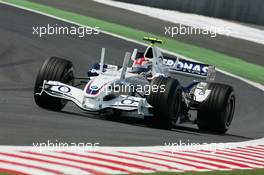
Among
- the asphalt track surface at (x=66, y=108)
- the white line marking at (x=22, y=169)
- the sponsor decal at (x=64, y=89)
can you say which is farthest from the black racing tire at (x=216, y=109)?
the white line marking at (x=22, y=169)

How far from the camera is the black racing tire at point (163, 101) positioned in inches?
537

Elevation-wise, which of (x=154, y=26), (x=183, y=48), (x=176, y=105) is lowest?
(x=183, y=48)

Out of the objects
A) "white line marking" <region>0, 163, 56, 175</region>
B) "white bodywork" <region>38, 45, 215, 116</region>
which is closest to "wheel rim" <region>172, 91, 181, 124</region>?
"white bodywork" <region>38, 45, 215, 116</region>

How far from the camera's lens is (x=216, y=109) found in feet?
49.5

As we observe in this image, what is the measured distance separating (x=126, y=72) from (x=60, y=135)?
3955 millimetres

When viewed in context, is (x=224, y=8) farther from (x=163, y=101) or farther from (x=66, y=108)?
(x=163, y=101)

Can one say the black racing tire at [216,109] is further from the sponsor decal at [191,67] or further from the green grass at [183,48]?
the green grass at [183,48]

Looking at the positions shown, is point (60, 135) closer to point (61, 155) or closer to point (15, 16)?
point (61, 155)

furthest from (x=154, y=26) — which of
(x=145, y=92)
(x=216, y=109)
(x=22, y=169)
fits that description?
(x=22, y=169)

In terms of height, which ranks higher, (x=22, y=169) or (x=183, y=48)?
(x=22, y=169)

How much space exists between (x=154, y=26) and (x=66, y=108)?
1744 cm

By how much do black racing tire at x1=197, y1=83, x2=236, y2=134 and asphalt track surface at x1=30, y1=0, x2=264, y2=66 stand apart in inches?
552

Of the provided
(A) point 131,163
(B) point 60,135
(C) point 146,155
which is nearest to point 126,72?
(B) point 60,135

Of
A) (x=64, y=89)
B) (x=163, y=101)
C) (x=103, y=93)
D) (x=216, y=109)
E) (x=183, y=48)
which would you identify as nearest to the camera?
(x=163, y=101)
